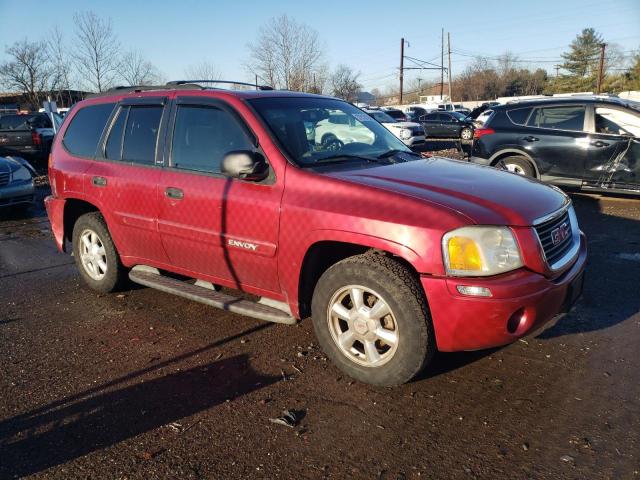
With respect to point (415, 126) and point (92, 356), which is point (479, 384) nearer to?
point (92, 356)

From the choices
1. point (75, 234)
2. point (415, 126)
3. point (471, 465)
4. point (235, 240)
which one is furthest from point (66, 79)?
point (471, 465)

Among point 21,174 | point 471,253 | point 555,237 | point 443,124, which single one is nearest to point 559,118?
point 555,237

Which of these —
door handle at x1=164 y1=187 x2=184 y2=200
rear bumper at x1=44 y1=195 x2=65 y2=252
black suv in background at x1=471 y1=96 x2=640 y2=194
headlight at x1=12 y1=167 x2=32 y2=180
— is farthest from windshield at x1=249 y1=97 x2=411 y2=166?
headlight at x1=12 y1=167 x2=32 y2=180

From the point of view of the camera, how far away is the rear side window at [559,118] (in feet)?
27.9

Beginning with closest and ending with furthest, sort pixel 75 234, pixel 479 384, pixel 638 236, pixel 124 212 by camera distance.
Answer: pixel 479 384 → pixel 124 212 → pixel 75 234 → pixel 638 236

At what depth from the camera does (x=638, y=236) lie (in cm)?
654

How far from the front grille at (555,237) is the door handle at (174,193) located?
2.51 metres

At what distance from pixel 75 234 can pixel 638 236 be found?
6.55 metres

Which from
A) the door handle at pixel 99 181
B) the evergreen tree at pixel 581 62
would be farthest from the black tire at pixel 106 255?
the evergreen tree at pixel 581 62

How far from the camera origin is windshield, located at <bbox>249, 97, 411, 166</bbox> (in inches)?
147

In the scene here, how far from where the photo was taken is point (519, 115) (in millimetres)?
9164

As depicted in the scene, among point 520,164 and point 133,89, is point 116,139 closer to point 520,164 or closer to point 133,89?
point 133,89

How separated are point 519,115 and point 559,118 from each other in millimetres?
689

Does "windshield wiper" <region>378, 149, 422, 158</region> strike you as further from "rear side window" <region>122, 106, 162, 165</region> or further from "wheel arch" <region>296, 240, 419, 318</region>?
"rear side window" <region>122, 106, 162, 165</region>
